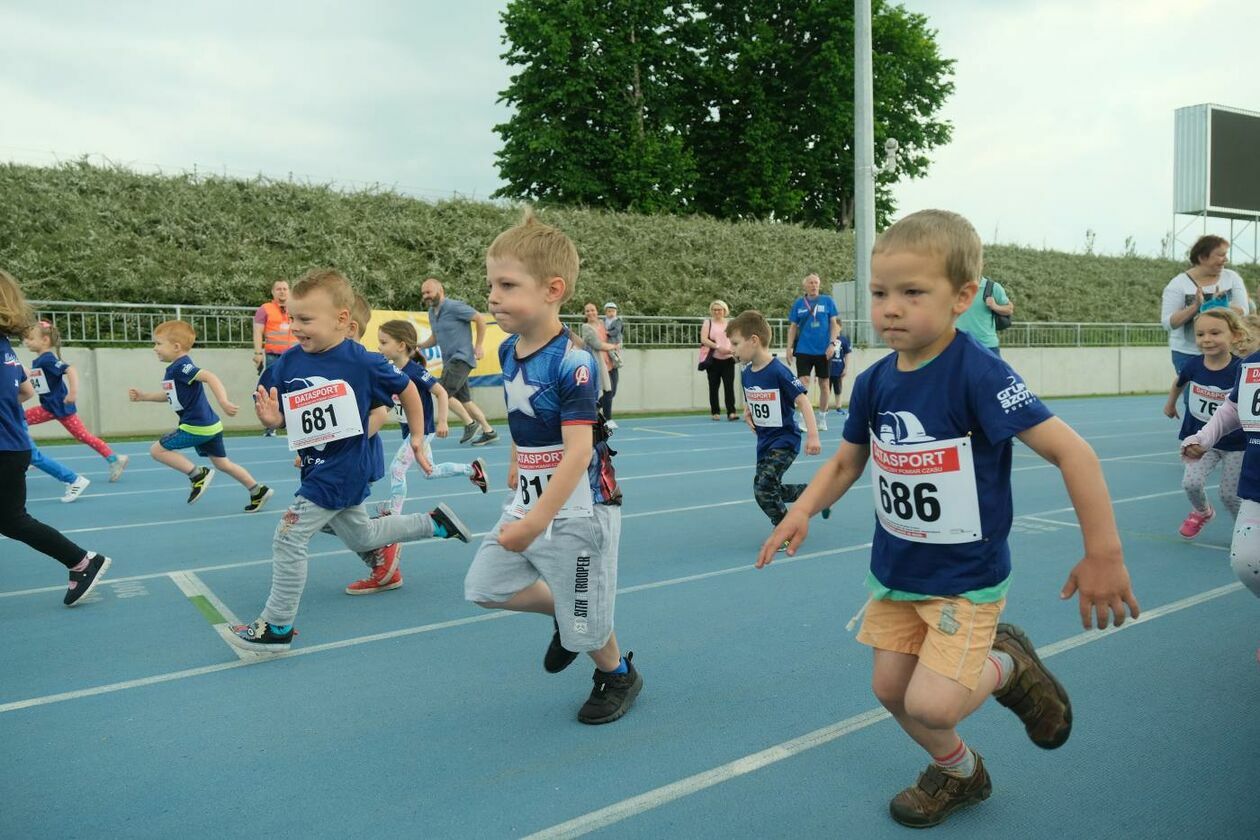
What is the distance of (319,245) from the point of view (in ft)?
62.7

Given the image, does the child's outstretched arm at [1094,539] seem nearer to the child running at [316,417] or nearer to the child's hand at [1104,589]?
the child's hand at [1104,589]

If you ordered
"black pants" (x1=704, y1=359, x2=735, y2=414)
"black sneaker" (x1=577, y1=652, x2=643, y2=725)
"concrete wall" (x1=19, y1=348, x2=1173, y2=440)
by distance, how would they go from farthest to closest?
"black pants" (x1=704, y1=359, x2=735, y2=414), "concrete wall" (x1=19, y1=348, x2=1173, y2=440), "black sneaker" (x1=577, y1=652, x2=643, y2=725)

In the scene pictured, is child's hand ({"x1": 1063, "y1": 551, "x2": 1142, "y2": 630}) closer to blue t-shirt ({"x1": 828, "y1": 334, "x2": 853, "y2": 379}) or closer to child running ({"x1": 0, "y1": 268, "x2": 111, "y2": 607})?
child running ({"x1": 0, "y1": 268, "x2": 111, "y2": 607})

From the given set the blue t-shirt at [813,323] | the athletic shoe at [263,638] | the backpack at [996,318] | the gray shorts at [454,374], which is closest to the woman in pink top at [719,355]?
the blue t-shirt at [813,323]

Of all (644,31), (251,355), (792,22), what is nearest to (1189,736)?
(251,355)

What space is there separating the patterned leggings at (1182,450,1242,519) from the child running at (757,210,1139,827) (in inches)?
170

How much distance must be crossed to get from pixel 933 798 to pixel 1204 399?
15.6 feet

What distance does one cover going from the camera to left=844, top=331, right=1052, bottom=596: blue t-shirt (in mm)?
2410

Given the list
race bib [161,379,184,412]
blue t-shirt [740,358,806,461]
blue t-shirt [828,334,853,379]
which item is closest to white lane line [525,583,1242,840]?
blue t-shirt [740,358,806,461]

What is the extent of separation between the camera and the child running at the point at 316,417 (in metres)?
4.26

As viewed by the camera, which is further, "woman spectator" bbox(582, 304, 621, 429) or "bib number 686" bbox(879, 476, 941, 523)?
"woman spectator" bbox(582, 304, 621, 429)

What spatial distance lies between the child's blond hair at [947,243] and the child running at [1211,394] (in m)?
4.24

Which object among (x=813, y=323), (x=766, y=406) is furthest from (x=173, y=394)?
(x=813, y=323)

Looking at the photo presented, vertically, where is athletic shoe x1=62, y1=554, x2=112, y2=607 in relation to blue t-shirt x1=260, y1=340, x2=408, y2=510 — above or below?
below
